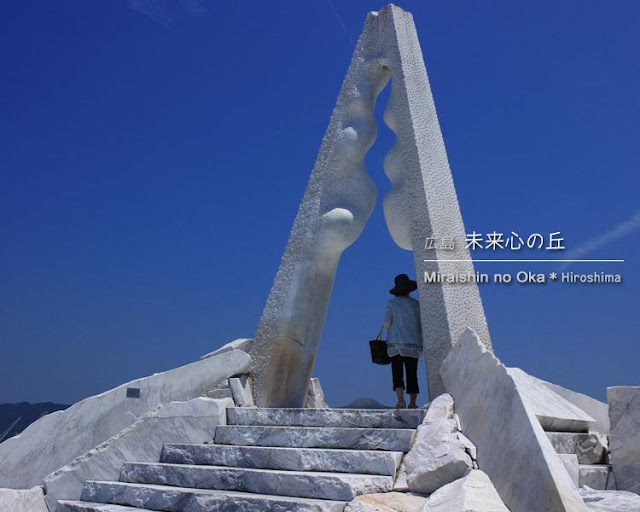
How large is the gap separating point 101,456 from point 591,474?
415 cm

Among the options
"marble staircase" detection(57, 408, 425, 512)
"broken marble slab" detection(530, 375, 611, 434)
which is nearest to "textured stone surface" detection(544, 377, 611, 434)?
"broken marble slab" detection(530, 375, 611, 434)

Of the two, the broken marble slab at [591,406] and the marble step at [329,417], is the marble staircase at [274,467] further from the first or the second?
the broken marble slab at [591,406]

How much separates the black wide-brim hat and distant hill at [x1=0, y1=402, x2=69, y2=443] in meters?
4.29

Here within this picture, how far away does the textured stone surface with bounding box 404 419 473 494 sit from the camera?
425 cm

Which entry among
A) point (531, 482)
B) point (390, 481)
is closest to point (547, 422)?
point (390, 481)

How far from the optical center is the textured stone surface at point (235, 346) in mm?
7645

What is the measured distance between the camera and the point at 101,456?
19.9 feet

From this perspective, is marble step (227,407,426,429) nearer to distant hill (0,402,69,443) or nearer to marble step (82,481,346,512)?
marble step (82,481,346,512)

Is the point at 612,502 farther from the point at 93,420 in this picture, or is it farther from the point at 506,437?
the point at 93,420

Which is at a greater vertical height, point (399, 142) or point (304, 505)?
point (399, 142)

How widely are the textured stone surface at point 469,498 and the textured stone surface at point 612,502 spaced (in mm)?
495

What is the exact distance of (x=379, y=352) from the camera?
7.22m

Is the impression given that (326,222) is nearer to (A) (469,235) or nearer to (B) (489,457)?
(A) (469,235)

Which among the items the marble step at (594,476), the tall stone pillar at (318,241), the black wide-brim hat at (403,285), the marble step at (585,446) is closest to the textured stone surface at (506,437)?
the marble step at (585,446)
